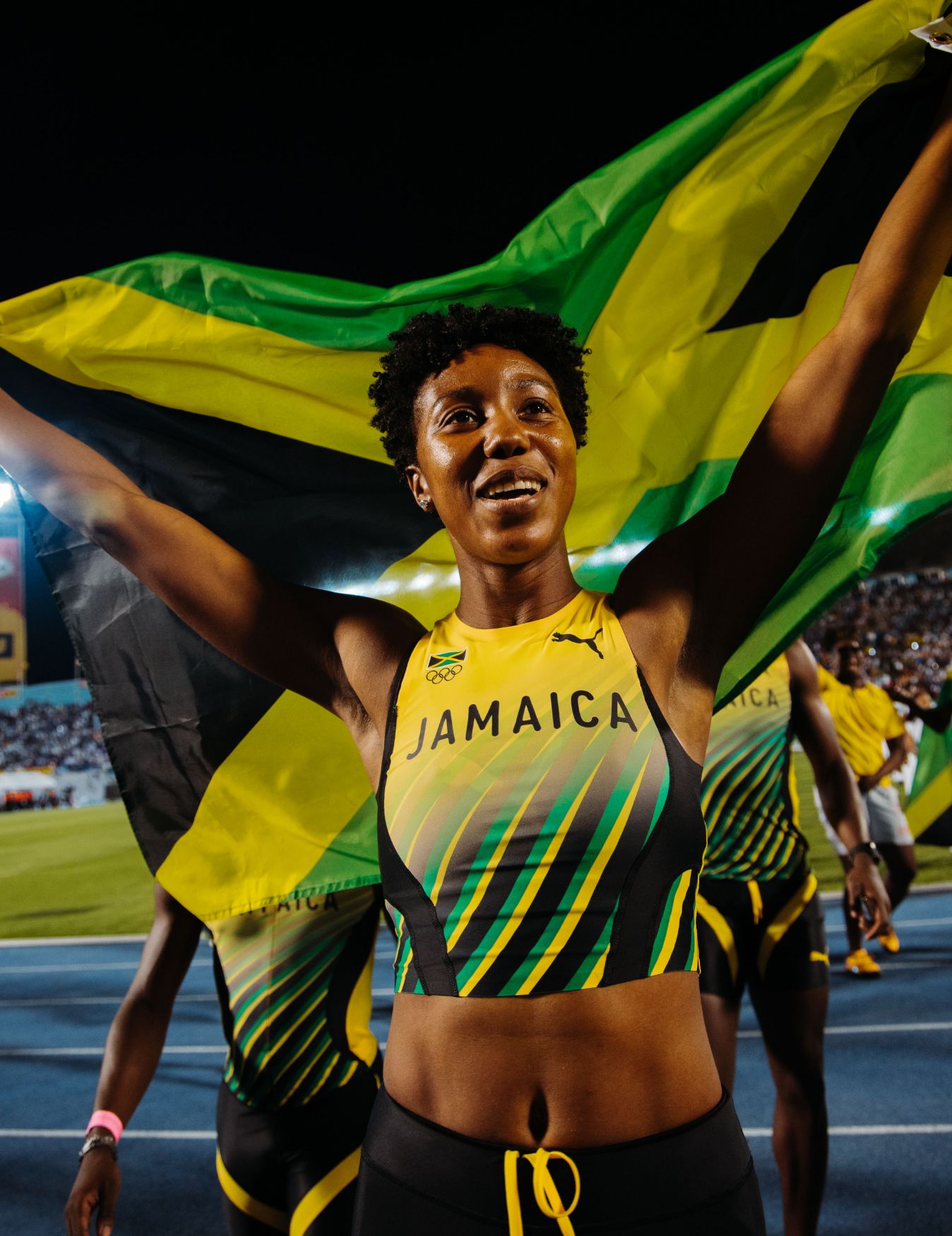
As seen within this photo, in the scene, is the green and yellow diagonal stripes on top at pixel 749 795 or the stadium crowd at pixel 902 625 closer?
the green and yellow diagonal stripes on top at pixel 749 795

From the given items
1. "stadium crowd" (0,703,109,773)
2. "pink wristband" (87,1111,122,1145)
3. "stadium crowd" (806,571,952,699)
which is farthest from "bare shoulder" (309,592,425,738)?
"stadium crowd" (0,703,109,773)

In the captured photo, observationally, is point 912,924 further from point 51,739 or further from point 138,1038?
point 51,739

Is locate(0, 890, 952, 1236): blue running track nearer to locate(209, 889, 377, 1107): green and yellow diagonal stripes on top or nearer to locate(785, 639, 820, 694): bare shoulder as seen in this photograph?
locate(785, 639, 820, 694): bare shoulder

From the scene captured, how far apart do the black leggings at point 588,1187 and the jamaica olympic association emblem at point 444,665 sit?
734 mm

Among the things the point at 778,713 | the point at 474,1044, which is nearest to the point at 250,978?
the point at 474,1044

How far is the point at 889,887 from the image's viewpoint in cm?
786

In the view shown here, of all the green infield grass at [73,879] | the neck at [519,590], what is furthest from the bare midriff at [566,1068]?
the green infield grass at [73,879]

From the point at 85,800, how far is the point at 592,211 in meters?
30.8

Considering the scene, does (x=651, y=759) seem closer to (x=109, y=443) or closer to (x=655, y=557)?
(x=655, y=557)

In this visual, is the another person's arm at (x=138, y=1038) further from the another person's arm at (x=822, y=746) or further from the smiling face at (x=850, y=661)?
the smiling face at (x=850, y=661)

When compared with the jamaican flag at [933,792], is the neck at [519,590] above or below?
above

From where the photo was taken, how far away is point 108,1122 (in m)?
2.34

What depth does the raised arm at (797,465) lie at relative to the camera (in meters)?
1.78

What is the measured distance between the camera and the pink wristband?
7.62ft
